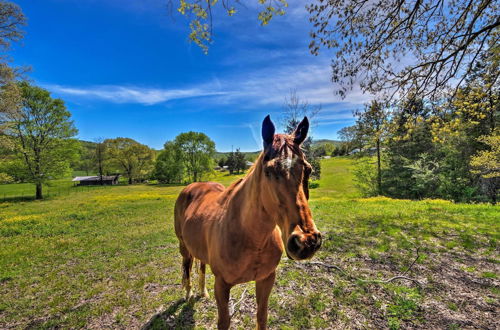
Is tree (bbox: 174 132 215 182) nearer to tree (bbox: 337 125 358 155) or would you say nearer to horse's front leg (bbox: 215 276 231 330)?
tree (bbox: 337 125 358 155)

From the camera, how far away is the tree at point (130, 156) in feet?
166

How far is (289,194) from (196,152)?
43986mm

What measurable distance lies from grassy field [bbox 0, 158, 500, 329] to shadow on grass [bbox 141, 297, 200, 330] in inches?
0.8

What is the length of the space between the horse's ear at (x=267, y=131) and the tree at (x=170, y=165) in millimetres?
43828

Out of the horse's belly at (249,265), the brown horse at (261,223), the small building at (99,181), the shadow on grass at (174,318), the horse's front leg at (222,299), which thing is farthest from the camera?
the small building at (99,181)

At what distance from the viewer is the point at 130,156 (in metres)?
51.8

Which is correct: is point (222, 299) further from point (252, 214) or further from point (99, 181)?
point (99, 181)

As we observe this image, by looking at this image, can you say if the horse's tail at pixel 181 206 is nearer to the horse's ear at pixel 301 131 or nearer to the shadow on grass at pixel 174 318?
the shadow on grass at pixel 174 318

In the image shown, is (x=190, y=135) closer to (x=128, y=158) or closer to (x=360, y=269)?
(x=128, y=158)

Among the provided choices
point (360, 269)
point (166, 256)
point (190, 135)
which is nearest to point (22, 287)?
point (166, 256)

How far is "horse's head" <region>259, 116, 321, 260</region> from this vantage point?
1341 millimetres

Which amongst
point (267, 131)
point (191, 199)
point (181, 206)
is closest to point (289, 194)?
point (267, 131)

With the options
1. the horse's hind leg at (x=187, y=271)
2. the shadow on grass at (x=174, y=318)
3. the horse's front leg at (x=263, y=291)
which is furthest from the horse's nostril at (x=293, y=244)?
the horse's hind leg at (x=187, y=271)

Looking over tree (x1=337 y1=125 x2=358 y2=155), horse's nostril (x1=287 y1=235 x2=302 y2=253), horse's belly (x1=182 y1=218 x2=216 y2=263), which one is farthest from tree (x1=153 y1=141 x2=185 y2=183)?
horse's nostril (x1=287 y1=235 x2=302 y2=253)
